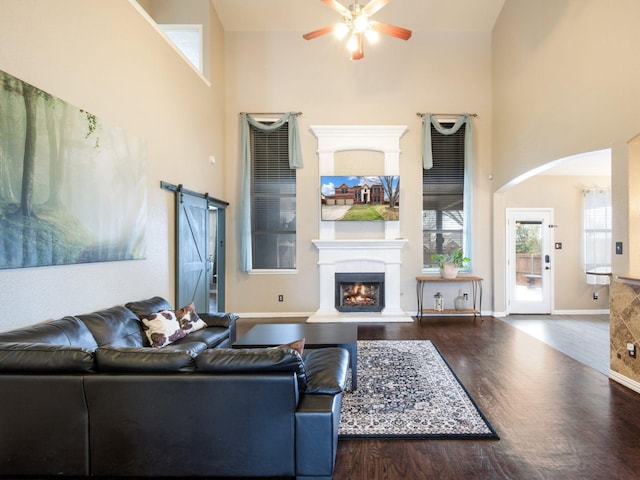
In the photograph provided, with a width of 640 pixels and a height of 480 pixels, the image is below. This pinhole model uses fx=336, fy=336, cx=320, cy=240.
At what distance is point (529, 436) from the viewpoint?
2.39m

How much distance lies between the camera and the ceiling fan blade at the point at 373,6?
11.6 feet

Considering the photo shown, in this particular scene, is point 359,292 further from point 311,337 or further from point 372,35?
point 372,35

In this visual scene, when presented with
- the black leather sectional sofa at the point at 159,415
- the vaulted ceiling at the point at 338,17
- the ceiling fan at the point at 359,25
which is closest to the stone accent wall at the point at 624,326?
the black leather sectional sofa at the point at 159,415

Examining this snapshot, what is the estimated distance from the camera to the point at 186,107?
462 cm

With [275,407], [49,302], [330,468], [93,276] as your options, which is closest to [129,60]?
[93,276]

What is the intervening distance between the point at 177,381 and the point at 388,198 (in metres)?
4.93

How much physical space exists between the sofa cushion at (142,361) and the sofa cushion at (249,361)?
8 cm

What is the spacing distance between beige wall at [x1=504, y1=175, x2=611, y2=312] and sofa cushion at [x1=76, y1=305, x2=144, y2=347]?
6.36 m

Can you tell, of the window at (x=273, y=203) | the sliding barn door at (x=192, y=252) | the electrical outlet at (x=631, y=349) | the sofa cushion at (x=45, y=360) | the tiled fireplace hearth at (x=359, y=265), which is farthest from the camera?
the window at (x=273, y=203)

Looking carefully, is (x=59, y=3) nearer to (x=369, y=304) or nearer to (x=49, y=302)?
(x=49, y=302)

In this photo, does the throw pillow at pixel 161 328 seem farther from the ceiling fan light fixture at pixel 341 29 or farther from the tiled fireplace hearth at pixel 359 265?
the ceiling fan light fixture at pixel 341 29

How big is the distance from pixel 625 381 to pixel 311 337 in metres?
3.01

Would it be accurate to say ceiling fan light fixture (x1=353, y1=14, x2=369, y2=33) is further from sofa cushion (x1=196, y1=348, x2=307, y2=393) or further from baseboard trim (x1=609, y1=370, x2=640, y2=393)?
baseboard trim (x1=609, y1=370, x2=640, y2=393)

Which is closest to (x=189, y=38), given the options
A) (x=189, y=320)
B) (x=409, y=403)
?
(x=189, y=320)
